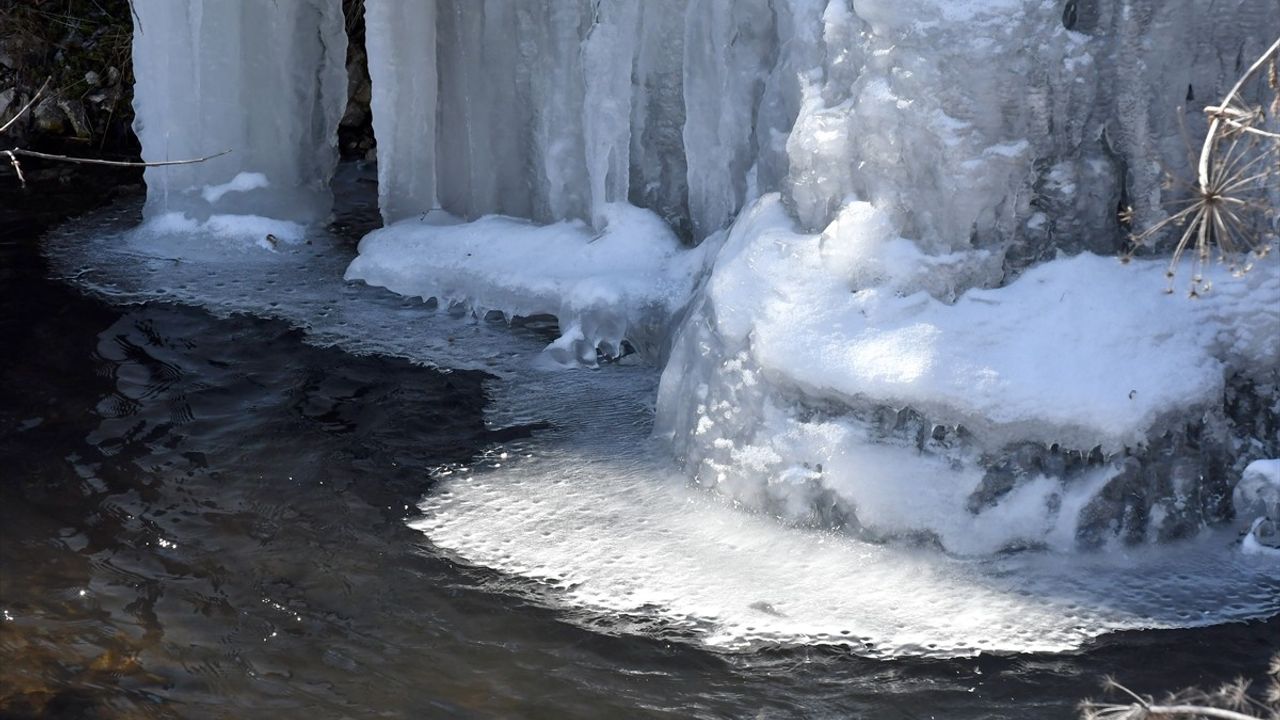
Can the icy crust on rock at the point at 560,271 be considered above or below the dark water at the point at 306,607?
above

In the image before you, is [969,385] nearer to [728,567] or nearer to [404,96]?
[728,567]

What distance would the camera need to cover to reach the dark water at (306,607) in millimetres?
3402

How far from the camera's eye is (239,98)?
672cm

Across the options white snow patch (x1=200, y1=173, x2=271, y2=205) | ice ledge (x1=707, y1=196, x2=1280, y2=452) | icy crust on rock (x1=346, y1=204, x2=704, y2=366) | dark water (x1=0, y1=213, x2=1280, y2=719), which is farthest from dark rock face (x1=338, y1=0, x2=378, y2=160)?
ice ledge (x1=707, y1=196, x2=1280, y2=452)

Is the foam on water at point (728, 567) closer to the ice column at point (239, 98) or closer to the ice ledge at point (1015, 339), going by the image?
the ice ledge at point (1015, 339)

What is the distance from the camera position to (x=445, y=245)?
6.25 metres

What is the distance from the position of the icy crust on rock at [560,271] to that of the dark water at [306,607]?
0.59 m

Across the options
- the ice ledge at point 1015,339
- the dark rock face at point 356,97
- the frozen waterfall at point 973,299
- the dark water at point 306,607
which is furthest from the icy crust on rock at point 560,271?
the dark rock face at point 356,97

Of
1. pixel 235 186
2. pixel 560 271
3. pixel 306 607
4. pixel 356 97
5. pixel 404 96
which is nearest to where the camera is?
pixel 306 607

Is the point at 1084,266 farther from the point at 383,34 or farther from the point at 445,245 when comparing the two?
the point at 383,34

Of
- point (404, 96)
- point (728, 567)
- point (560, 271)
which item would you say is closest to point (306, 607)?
point (728, 567)

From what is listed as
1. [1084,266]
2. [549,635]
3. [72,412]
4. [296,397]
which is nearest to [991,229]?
[1084,266]

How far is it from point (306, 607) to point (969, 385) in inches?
76.7

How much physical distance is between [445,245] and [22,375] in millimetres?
1856
